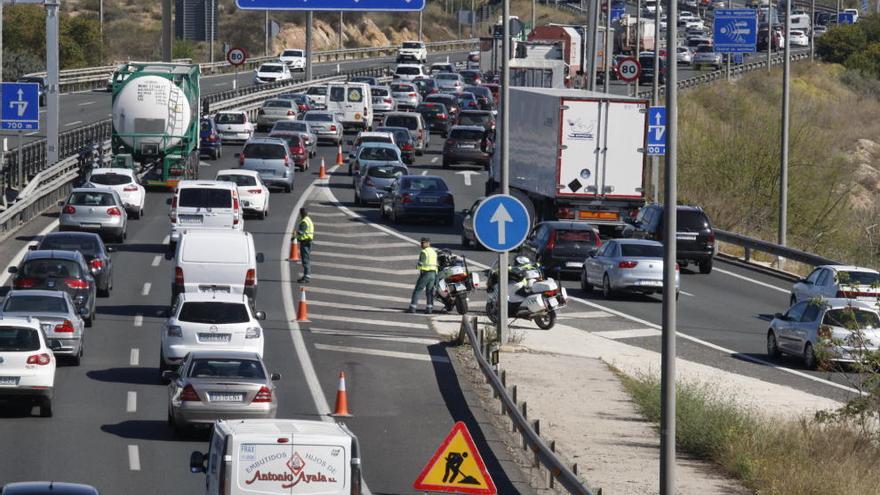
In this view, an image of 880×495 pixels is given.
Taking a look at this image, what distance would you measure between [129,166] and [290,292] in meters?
16.7

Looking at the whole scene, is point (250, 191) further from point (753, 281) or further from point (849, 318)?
point (849, 318)

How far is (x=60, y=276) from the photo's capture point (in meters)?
31.7

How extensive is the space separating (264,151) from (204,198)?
1326 cm

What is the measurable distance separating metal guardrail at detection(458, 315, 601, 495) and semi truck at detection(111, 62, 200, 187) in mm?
24865

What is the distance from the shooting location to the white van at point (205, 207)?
40281 mm

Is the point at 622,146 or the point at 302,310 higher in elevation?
the point at 622,146

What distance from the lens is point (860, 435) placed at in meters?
22.0

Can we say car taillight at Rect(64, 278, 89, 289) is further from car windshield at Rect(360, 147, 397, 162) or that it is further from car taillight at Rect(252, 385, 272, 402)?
car windshield at Rect(360, 147, 397, 162)

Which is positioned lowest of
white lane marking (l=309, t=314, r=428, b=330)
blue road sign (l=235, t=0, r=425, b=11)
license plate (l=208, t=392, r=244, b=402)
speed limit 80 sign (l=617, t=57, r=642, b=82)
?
white lane marking (l=309, t=314, r=428, b=330)

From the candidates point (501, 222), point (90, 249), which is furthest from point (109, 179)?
point (501, 222)

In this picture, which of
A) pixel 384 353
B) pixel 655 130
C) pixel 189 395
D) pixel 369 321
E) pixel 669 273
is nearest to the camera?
pixel 669 273

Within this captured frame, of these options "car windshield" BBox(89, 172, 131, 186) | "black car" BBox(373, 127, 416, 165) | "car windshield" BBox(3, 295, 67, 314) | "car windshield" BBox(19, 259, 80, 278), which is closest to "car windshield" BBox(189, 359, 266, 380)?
"car windshield" BBox(3, 295, 67, 314)

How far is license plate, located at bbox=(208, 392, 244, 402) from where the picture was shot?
21656mm

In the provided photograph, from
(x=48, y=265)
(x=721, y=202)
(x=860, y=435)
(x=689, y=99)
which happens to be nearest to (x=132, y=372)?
(x=48, y=265)
